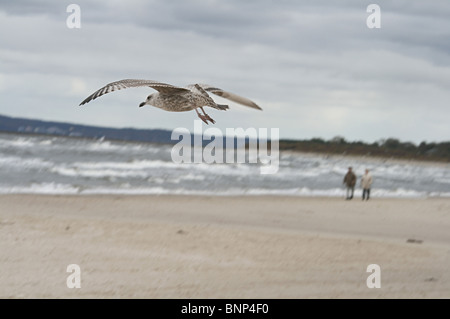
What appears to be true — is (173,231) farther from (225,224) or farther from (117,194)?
(117,194)

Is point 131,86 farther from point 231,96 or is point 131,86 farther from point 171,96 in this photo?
point 231,96

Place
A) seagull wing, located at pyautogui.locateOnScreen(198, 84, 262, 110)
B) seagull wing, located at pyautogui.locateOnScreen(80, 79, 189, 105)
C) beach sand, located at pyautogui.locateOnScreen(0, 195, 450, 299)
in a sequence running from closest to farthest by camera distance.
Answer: seagull wing, located at pyautogui.locateOnScreen(80, 79, 189, 105) → seagull wing, located at pyautogui.locateOnScreen(198, 84, 262, 110) → beach sand, located at pyautogui.locateOnScreen(0, 195, 450, 299)

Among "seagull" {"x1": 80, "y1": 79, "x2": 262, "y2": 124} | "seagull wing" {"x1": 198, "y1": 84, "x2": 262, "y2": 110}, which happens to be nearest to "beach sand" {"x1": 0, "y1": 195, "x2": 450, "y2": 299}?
"seagull wing" {"x1": 198, "y1": 84, "x2": 262, "y2": 110}

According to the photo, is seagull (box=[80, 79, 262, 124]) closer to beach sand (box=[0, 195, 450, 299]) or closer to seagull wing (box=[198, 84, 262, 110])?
seagull wing (box=[198, 84, 262, 110])

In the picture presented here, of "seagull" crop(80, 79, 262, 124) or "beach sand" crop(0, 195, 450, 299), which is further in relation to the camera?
"beach sand" crop(0, 195, 450, 299)

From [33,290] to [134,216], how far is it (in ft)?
26.9

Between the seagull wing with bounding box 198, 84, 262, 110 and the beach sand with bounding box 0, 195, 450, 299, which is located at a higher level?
the seagull wing with bounding box 198, 84, 262, 110

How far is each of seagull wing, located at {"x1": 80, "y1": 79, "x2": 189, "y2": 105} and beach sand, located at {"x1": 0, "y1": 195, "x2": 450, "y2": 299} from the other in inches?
330

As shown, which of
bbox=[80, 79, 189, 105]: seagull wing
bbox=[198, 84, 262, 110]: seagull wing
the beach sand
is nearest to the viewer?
bbox=[80, 79, 189, 105]: seagull wing

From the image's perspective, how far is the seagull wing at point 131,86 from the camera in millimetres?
1838

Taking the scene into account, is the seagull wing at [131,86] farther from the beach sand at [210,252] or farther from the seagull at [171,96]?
the beach sand at [210,252]

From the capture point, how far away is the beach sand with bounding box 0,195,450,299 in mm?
10516
